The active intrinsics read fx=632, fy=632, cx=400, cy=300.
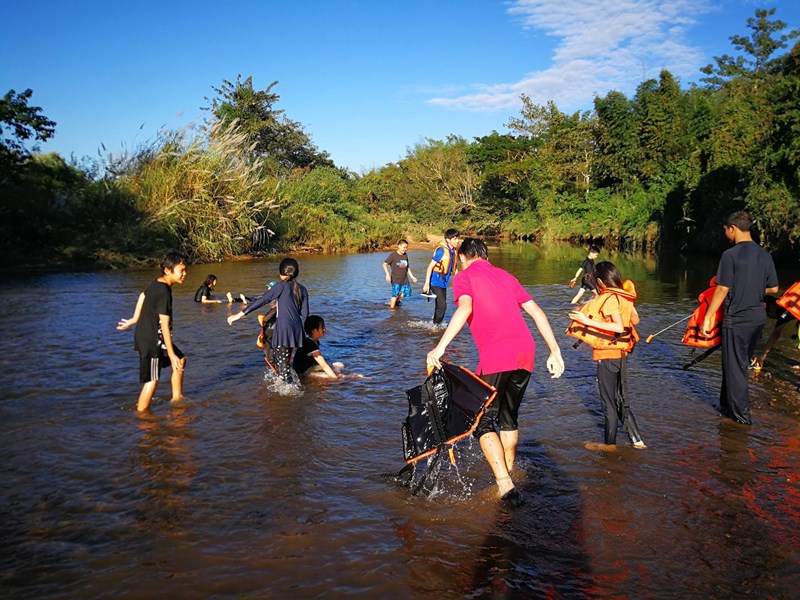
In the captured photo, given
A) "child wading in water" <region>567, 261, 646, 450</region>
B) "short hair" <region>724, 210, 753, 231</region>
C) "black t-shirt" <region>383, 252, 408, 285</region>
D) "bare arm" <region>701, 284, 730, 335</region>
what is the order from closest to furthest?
"child wading in water" <region>567, 261, 646, 450</region>, "short hair" <region>724, 210, 753, 231</region>, "bare arm" <region>701, 284, 730, 335</region>, "black t-shirt" <region>383, 252, 408, 285</region>

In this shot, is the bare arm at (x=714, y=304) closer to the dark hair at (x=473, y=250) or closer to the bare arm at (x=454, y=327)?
the dark hair at (x=473, y=250)

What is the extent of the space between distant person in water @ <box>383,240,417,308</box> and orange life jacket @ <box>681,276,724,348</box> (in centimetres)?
743

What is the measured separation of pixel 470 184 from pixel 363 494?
5651cm

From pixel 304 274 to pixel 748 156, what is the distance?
56.9ft

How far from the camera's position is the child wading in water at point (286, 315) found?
780cm

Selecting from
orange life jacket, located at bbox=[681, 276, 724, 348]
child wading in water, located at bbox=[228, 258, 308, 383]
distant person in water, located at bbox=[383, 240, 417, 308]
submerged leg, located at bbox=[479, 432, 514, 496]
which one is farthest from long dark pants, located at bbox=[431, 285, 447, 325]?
submerged leg, located at bbox=[479, 432, 514, 496]

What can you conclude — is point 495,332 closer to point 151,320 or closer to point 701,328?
point 701,328

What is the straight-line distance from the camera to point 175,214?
87.1ft

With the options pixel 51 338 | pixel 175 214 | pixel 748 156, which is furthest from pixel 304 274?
pixel 748 156

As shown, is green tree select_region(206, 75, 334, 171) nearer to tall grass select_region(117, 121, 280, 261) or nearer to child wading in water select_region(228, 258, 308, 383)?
tall grass select_region(117, 121, 280, 261)

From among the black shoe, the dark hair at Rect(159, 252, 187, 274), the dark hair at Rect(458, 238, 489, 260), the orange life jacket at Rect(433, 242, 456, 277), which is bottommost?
the black shoe

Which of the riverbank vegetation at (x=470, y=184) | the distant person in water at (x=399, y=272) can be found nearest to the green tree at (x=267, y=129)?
the riverbank vegetation at (x=470, y=184)

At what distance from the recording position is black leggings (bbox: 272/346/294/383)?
7973 millimetres

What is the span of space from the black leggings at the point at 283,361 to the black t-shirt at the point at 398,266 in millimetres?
6170
